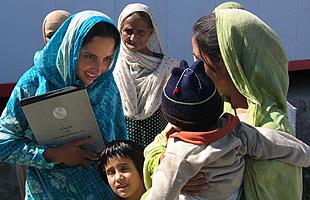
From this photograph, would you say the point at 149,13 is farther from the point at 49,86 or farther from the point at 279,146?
the point at 279,146

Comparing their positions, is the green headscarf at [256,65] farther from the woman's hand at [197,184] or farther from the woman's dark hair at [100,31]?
the woman's dark hair at [100,31]

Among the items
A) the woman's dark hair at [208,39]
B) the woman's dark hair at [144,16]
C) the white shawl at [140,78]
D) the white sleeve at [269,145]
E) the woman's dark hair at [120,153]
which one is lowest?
the white shawl at [140,78]

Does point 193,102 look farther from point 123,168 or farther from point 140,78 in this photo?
point 140,78

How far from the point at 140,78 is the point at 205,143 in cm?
244

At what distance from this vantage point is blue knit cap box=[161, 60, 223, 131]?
151cm

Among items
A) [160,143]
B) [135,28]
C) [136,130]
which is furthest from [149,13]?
[160,143]

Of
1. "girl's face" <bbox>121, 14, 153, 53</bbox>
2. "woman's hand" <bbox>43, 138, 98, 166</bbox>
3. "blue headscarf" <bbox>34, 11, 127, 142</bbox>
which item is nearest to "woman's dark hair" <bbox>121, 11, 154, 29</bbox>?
"girl's face" <bbox>121, 14, 153, 53</bbox>

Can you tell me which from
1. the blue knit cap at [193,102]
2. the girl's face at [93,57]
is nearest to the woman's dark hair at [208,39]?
the blue knit cap at [193,102]

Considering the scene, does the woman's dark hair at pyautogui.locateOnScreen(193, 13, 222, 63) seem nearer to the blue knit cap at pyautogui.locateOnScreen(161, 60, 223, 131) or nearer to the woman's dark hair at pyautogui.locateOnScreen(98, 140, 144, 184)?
the blue knit cap at pyautogui.locateOnScreen(161, 60, 223, 131)

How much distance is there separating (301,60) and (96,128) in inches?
228

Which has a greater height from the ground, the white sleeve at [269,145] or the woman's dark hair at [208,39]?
the woman's dark hair at [208,39]

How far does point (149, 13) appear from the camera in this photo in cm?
388

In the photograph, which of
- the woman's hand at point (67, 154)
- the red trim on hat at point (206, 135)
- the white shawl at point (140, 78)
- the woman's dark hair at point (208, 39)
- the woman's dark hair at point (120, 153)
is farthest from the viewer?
the white shawl at point (140, 78)

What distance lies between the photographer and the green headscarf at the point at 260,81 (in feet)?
5.11
